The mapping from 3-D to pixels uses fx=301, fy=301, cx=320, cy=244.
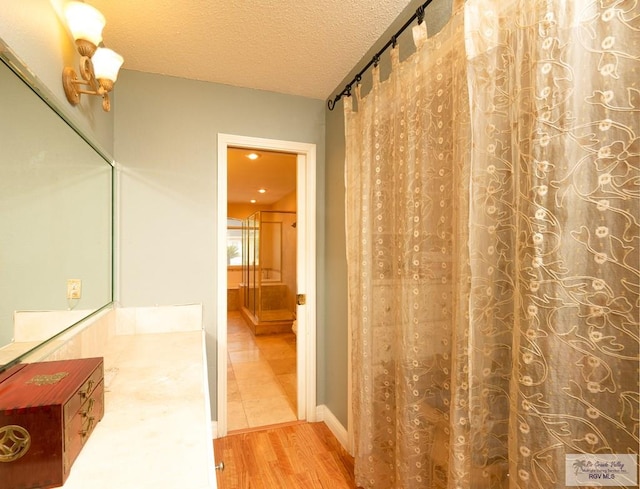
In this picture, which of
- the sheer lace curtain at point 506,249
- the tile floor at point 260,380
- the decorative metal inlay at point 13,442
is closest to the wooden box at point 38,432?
the decorative metal inlay at point 13,442

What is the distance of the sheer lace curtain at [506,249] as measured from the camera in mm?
617

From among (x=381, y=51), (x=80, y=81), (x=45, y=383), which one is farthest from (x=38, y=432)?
(x=381, y=51)

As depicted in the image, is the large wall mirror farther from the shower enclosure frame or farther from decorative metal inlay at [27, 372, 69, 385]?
the shower enclosure frame

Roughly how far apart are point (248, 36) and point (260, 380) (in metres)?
2.90

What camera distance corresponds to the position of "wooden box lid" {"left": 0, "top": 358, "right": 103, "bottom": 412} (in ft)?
2.16

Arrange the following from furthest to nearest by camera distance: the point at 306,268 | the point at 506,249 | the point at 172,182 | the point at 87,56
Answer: the point at 306,268, the point at 172,182, the point at 87,56, the point at 506,249

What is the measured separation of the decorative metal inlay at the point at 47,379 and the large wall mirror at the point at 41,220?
148 millimetres

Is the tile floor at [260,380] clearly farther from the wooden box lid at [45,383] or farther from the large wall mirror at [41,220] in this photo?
the wooden box lid at [45,383]

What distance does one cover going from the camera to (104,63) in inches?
53.4

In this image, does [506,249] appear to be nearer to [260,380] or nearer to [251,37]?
[251,37]

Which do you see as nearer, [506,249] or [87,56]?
[506,249]

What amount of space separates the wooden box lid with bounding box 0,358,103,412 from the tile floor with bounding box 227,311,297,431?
169 cm

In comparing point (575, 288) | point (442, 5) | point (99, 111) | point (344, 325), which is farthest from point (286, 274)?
point (575, 288)

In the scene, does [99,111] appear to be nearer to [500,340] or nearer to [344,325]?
[344,325]
